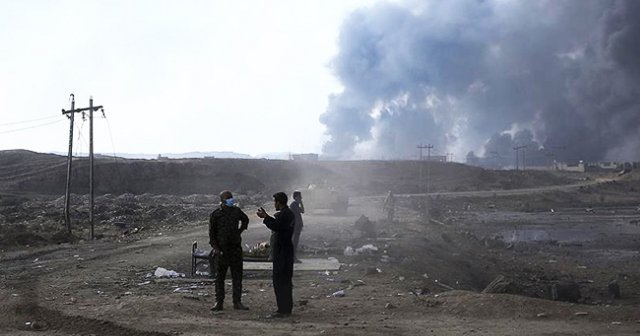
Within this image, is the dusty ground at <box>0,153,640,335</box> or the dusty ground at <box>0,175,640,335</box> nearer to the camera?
the dusty ground at <box>0,175,640,335</box>

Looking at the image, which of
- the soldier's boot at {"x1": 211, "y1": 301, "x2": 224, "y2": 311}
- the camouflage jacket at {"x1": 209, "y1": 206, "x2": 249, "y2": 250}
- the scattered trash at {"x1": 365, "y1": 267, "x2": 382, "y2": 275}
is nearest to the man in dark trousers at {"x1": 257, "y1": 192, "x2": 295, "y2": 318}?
the camouflage jacket at {"x1": 209, "y1": 206, "x2": 249, "y2": 250}

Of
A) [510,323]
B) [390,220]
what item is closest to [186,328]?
[510,323]

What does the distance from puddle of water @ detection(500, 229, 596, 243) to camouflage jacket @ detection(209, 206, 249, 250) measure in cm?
2165

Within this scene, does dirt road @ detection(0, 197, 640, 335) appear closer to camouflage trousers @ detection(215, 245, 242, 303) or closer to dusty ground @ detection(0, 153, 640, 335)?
dusty ground @ detection(0, 153, 640, 335)

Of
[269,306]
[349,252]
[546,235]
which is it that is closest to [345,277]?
[269,306]

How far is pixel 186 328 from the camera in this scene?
8734mm

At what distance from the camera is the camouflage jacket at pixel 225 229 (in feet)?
32.3

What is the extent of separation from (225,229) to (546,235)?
1008 inches

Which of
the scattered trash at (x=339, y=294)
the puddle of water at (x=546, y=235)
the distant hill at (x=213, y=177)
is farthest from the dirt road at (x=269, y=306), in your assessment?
the distant hill at (x=213, y=177)

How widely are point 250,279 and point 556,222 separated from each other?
29.6 metres

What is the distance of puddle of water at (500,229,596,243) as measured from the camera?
99.0ft

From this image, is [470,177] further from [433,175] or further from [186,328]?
[186,328]

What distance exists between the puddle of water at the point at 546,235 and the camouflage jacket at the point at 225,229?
71.0 feet

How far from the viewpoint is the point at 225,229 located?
9.86 m
